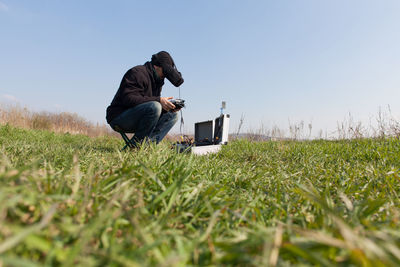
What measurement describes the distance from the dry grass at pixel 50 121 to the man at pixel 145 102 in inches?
373

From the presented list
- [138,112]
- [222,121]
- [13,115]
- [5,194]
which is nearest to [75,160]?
[5,194]

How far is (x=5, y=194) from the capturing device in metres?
0.57

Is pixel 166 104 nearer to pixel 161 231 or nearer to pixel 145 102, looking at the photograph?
pixel 145 102

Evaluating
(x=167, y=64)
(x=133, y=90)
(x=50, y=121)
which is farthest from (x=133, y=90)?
(x=50, y=121)

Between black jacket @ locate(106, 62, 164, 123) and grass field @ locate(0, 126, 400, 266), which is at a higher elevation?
black jacket @ locate(106, 62, 164, 123)

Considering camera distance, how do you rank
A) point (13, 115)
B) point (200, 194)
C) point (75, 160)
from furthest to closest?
1. point (13, 115)
2. point (200, 194)
3. point (75, 160)

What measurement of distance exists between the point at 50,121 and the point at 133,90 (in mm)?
12857

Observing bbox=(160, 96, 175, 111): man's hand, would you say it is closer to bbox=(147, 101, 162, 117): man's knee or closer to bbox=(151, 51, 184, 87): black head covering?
bbox=(147, 101, 162, 117): man's knee

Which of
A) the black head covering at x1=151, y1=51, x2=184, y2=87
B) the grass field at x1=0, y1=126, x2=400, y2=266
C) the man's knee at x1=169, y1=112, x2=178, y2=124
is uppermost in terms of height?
the black head covering at x1=151, y1=51, x2=184, y2=87

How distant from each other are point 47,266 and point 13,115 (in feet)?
47.3

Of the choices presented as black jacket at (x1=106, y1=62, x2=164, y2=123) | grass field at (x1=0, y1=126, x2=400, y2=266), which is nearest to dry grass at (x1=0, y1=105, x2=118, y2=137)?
black jacket at (x1=106, y1=62, x2=164, y2=123)

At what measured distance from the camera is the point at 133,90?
3416 millimetres

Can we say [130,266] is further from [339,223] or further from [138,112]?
[138,112]

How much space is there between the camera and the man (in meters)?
3.37
